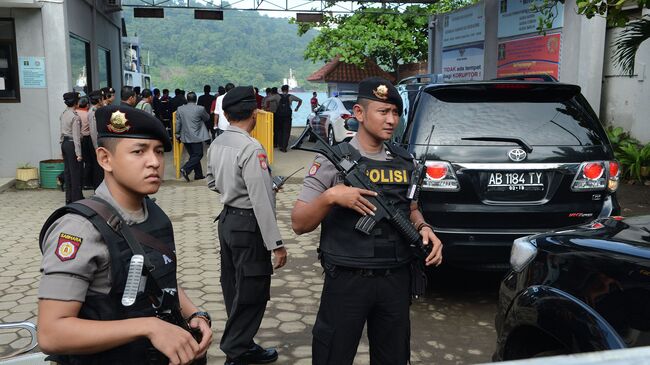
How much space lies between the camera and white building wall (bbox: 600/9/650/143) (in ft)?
32.9

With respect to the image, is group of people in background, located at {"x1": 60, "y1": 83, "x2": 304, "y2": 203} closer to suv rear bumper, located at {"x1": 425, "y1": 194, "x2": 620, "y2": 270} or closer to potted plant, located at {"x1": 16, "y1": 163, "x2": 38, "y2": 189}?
potted plant, located at {"x1": 16, "y1": 163, "x2": 38, "y2": 189}

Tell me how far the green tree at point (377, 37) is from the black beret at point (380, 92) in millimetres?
22983

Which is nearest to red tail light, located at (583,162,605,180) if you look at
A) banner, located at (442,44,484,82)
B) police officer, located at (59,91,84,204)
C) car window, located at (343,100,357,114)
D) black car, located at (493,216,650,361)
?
black car, located at (493,216,650,361)

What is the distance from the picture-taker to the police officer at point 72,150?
8.29 m

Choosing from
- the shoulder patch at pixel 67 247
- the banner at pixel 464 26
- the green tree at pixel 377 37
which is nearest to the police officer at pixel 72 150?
the shoulder patch at pixel 67 247

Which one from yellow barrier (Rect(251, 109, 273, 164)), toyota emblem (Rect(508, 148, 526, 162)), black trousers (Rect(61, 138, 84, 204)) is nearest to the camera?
toyota emblem (Rect(508, 148, 526, 162))

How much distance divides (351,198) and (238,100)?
1364 mm

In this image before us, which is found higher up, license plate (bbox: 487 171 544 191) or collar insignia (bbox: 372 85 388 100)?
collar insignia (bbox: 372 85 388 100)

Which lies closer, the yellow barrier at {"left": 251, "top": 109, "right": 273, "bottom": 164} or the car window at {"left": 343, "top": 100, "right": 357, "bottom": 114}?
the yellow barrier at {"left": 251, "top": 109, "right": 273, "bottom": 164}

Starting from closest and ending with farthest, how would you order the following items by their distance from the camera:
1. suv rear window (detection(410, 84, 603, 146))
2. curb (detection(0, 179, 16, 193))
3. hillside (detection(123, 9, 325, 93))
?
suv rear window (detection(410, 84, 603, 146)) → curb (detection(0, 179, 16, 193)) → hillside (detection(123, 9, 325, 93))

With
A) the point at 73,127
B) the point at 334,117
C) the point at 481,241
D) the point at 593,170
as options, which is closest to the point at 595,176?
the point at 593,170

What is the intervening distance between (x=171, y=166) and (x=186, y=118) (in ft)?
7.77

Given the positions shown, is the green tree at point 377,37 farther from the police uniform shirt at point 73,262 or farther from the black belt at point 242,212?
the police uniform shirt at point 73,262

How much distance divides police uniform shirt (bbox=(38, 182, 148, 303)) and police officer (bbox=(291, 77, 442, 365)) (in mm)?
1082
